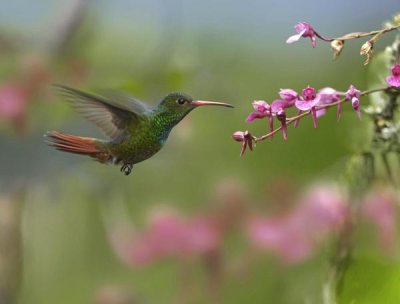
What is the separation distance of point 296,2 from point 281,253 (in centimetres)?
91

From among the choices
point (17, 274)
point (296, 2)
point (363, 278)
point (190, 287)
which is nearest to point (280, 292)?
point (190, 287)

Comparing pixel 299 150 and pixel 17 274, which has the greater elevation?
pixel 299 150

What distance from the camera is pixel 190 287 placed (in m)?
1.05

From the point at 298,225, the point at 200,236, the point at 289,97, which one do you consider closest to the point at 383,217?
the point at 298,225

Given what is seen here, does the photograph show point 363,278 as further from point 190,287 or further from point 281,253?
point 190,287

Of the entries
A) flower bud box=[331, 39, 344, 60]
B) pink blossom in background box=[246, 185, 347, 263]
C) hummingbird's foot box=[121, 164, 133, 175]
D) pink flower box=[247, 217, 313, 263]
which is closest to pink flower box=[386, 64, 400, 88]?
flower bud box=[331, 39, 344, 60]

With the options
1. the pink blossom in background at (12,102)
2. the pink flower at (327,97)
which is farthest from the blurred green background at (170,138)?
the pink flower at (327,97)

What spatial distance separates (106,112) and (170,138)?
0.53 m

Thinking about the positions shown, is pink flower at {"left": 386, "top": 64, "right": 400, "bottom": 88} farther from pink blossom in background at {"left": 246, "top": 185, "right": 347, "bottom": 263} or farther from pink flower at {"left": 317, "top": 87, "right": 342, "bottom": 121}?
pink blossom in background at {"left": 246, "top": 185, "right": 347, "bottom": 263}

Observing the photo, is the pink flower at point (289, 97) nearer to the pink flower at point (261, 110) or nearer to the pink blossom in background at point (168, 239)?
the pink flower at point (261, 110)

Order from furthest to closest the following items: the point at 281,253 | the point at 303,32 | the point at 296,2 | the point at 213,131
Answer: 1. the point at 296,2
2. the point at 213,131
3. the point at 281,253
4. the point at 303,32

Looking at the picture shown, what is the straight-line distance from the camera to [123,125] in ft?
1.32

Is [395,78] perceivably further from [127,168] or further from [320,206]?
[320,206]

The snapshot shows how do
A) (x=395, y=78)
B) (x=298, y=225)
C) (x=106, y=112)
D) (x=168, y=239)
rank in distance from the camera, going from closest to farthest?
(x=395, y=78), (x=106, y=112), (x=298, y=225), (x=168, y=239)
